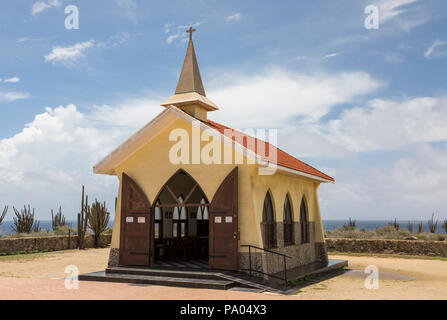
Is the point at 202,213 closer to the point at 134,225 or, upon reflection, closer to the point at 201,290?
the point at 134,225

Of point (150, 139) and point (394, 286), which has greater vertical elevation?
point (150, 139)

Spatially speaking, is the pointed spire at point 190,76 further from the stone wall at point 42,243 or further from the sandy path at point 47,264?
the stone wall at point 42,243

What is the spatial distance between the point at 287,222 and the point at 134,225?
5.34 meters

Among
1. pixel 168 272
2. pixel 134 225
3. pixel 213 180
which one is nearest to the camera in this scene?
pixel 168 272

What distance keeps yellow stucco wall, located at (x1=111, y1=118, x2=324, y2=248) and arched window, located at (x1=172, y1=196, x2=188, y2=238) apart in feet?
10.6

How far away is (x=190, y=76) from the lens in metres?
16.3

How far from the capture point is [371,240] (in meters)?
24.5

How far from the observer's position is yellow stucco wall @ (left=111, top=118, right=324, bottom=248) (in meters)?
12.5

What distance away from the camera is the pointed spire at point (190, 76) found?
16.1m

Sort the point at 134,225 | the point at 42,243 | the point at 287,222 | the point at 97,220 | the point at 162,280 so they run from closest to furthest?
1. the point at 162,280
2. the point at 134,225
3. the point at 287,222
4. the point at 42,243
5. the point at 97,220

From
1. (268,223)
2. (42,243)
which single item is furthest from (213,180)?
(42,243)

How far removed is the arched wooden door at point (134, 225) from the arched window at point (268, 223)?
11.9ft

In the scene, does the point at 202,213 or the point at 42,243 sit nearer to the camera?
the point at 202,213

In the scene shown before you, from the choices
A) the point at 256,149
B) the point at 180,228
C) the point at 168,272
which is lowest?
the point at 168,272
